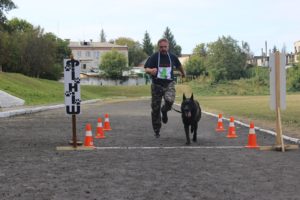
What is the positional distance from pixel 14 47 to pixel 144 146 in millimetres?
69380

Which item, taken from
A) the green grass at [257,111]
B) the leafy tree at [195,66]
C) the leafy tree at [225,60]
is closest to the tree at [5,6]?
the green grass at [257,111]

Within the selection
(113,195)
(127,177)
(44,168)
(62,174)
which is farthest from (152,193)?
(44,168)

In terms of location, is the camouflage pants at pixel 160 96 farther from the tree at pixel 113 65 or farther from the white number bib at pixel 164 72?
the tree at pixel 113 65

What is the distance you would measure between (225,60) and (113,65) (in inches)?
1081

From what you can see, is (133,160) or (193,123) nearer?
(133,160)

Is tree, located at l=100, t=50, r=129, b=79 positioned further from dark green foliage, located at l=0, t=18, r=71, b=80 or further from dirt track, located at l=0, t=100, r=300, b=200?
dirt track, located at l=0, t=100, r=300, b=200

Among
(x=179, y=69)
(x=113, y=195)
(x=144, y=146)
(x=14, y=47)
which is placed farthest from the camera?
(x=14, y=47)

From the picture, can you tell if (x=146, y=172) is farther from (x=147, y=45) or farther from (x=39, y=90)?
(x=147, y=45)

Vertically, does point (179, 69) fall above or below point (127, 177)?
above

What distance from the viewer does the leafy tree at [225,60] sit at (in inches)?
4584

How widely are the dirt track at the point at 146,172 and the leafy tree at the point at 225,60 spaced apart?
10498cm

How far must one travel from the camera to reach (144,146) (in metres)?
9.88

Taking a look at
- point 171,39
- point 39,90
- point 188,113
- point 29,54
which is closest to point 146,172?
point 188,113

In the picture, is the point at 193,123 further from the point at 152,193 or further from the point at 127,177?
the point at 152,193
